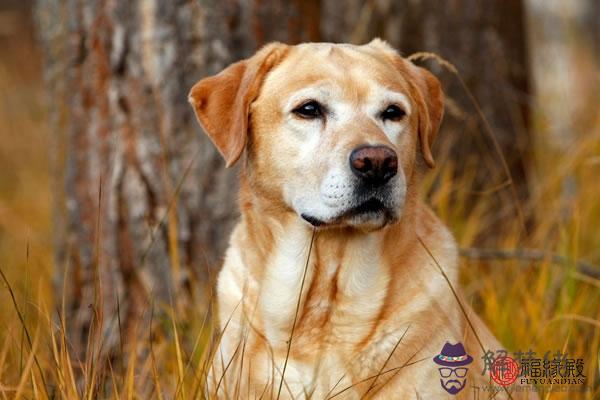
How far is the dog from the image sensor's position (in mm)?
2842

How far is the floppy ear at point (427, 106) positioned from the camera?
329 cm

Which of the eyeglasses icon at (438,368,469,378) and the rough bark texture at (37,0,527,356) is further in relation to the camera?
the rough bark texture at (37,0,527,356)

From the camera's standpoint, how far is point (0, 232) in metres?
6.77

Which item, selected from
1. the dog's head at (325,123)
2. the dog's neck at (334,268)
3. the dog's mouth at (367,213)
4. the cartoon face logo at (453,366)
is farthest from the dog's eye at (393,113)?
the cartoon face logo at (453,366)

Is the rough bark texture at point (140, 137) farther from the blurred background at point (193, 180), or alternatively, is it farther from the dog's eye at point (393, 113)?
the dog's eye at point (393, 113)

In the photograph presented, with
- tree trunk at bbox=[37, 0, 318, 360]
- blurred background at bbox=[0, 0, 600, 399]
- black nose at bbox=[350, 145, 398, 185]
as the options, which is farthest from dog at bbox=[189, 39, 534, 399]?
tree trunk at bbox=[37, 0, 318, 360]

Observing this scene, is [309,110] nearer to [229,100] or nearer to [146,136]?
[229,100]

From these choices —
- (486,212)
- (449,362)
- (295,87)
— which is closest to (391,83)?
(295,87)

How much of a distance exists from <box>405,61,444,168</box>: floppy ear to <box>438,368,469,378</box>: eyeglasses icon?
2.83 ft

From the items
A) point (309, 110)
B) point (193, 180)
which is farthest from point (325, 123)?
point (193, 180)

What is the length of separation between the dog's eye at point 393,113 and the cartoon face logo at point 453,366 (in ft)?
2.93

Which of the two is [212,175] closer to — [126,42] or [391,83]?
[126,42]

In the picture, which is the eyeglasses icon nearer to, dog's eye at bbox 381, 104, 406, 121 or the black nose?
the black nose

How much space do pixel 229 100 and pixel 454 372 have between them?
1333mm
